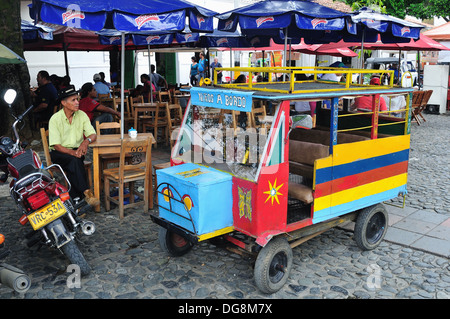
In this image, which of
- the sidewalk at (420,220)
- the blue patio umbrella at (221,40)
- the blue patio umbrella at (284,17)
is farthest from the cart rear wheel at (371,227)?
the blue patio umbrella at (221,40)

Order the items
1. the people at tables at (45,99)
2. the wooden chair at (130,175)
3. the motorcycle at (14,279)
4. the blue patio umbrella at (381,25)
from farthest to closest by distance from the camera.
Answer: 1. the people at tables at (45,99)
2. the blue patio umbrella at (381,25)
3. the wooden chair at (130,175)
4. the motorcycle at (14,279)

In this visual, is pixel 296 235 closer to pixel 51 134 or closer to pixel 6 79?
pixel 51 134

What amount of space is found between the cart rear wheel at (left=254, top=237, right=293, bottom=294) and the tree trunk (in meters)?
7.05

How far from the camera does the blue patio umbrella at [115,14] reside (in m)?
5.37

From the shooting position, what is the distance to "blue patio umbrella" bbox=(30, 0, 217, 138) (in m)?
5.37

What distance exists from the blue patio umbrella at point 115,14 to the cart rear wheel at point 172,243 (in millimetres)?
2790

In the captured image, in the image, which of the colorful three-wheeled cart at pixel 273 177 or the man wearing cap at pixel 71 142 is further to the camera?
the man wearing cap at pixel 71 142

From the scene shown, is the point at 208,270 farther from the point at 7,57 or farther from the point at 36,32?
the point at 36,32

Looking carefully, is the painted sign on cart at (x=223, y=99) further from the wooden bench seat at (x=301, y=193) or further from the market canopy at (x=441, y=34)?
the market canopy at (x=441, y=34)

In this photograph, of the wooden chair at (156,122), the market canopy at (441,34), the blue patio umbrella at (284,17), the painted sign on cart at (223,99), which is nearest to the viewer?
the painted sign on cart at (223,99)

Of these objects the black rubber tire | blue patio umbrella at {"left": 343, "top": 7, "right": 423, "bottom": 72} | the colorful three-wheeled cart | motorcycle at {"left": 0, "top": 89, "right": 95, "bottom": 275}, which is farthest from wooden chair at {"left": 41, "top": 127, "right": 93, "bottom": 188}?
blue patio umbrella at {"left": 343, "top": 7, "right": 423, "bottom": 72}

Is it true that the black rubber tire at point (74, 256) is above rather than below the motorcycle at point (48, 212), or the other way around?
below

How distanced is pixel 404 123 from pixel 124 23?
149 inches

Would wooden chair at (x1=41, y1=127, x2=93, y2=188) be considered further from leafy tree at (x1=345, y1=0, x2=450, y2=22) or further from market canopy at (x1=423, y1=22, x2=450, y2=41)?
leafy tree at (x1=345, y1=0, x2=450, y2=22)
